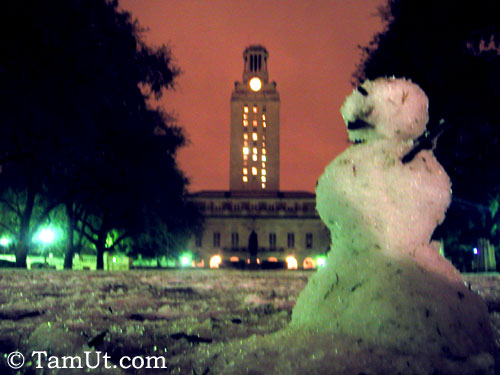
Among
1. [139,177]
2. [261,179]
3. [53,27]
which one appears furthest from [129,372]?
[261,179]

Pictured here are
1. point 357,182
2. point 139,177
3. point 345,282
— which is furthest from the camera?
point 139,177

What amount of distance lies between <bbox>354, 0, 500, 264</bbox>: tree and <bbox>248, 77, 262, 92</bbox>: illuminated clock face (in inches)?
3646

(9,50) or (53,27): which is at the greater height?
(53,27)

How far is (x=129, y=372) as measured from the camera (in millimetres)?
1863

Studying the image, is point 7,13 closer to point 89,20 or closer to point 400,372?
point 89,20

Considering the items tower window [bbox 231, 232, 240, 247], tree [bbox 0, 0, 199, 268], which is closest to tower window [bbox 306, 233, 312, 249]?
tower window [bbox 231, 232, 240, 247]

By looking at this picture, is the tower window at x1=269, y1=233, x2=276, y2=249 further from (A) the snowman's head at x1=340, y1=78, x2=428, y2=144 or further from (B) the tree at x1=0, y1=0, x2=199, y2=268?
(A) the snowman's head at x1=340, y1=78, x2=428, y2=144

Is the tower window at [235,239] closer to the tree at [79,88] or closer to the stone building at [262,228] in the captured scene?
the stone building at [262,228]

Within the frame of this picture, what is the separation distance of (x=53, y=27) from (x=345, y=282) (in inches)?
236

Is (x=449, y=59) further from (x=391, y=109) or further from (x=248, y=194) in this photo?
(x=248, y=194)

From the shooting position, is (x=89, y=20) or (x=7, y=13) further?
(x=89, y=20)

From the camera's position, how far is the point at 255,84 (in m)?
103

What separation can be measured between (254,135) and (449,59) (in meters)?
93.0

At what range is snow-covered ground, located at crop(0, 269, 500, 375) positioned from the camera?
6.89 feet
